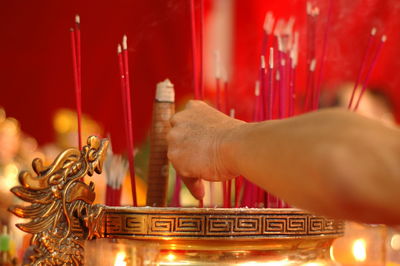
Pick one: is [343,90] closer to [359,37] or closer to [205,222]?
[359,37]

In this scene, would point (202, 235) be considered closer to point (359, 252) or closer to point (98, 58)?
point (359, 252)

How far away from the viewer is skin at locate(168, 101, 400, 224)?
1.65 feet

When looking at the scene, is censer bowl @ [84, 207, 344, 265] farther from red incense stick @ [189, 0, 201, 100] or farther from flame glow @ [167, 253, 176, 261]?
red incense stick @ [189, 0, 201, 100]

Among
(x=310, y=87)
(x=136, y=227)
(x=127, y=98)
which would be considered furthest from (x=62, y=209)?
(x=310, y=87)

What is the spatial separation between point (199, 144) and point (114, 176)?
0.87 ft

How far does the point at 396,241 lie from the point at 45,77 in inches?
74.7

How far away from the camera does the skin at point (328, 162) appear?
0.50 meters

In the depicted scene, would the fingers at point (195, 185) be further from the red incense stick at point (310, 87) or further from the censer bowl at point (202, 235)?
the red incense stick at point (310, 87)

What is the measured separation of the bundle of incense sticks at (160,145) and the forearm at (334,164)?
0.97ft

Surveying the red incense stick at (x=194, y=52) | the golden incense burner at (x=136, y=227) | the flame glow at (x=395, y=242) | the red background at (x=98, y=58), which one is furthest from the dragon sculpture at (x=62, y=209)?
the red background at (x=98, y=58)

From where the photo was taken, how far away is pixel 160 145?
86 centimetres

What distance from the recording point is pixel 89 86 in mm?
2873

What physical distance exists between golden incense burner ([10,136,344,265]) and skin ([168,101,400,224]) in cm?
9

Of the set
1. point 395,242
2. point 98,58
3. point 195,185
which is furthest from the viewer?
point 98,58
